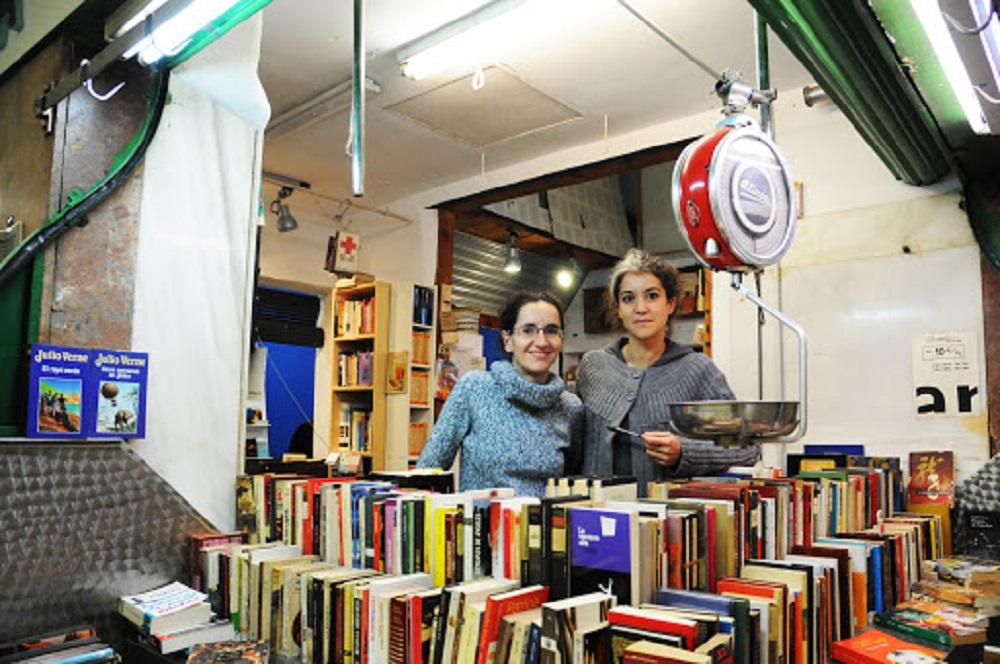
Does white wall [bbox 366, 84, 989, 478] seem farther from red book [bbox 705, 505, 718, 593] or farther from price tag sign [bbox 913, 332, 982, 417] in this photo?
red book [bbox 705, 505, 718, 593]

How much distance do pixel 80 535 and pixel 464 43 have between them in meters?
2.90

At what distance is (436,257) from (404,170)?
2.62 ft

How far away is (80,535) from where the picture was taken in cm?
215

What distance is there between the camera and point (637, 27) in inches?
145

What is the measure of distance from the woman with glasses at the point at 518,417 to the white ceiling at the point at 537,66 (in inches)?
70.7

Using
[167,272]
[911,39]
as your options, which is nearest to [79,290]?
[167,272]

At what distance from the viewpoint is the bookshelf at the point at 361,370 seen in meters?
5.77

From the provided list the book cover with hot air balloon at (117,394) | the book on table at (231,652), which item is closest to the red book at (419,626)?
the book on table at (231,652)

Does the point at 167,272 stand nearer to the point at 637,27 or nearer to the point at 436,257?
the point at 637,27

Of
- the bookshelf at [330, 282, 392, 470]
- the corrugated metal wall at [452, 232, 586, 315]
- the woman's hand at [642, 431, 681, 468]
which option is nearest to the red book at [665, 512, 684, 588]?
the woman's hand at [642, 431, 681, 468]

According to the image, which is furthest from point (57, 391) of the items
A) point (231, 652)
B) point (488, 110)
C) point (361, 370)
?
point (361, 370)

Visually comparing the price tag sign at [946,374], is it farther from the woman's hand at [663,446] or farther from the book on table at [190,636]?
the book on table at [190,636]

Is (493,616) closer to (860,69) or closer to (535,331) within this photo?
(535,331)

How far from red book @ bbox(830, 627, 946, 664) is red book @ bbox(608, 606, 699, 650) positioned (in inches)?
27.2
